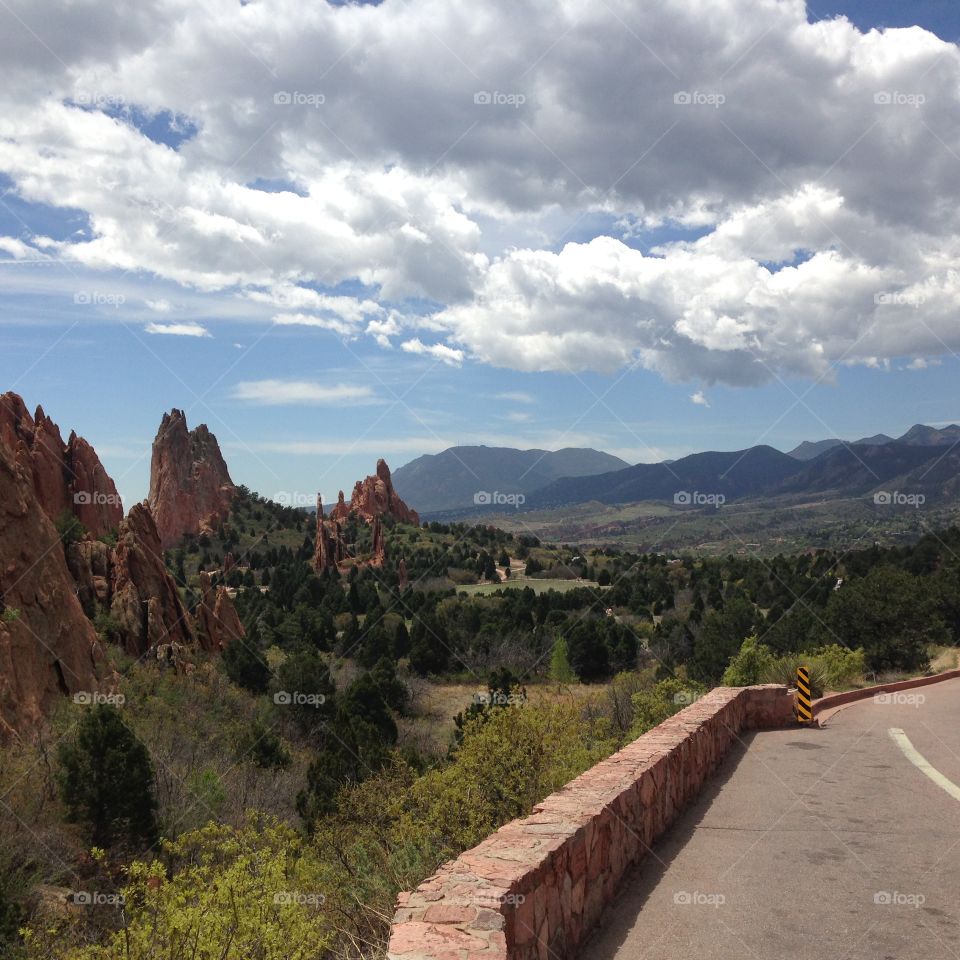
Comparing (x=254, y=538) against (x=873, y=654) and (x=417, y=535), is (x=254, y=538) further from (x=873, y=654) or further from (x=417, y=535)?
(x=873, y=654)

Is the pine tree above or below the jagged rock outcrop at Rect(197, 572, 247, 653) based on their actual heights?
below

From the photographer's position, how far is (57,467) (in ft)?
180

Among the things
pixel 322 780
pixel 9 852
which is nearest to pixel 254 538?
pixel 322 780

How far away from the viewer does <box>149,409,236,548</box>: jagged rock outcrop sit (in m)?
125

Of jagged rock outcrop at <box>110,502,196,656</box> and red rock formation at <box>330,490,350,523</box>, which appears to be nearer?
jagged rock outcrop at <box>110,502,196,656</box>

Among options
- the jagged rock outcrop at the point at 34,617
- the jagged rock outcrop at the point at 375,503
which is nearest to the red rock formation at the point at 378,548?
the jagged rock outcrop at the point at 375,503

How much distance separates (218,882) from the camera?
1008cm

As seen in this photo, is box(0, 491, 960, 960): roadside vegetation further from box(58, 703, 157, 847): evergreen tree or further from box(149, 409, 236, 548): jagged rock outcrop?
box(149, 409, 236, 548): jagged rock outcrop

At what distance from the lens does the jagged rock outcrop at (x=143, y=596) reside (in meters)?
42.8

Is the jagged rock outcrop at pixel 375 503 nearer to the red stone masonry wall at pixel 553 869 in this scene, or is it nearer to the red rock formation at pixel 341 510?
the red rock formation at pixel 341 510

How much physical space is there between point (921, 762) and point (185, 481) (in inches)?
5348

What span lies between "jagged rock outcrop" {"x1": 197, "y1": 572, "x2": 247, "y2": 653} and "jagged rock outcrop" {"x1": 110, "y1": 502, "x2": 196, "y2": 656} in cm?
131

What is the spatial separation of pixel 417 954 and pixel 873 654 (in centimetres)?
3565

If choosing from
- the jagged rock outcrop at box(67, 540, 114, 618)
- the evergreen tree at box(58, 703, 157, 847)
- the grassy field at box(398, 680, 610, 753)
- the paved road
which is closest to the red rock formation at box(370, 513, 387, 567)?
the grassy field at box(398, 680, 610, 753)
